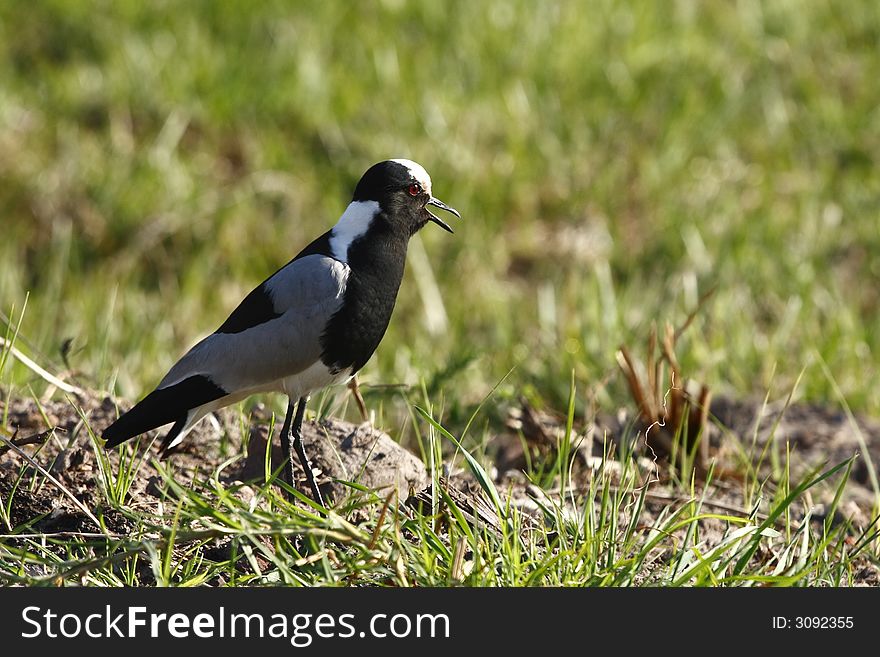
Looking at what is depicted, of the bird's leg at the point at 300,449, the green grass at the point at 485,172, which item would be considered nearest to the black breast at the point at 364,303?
the bird's leg at the point at 300,449

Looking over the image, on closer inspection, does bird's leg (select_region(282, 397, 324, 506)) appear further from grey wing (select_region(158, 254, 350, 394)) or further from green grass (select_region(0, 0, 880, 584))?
green grass (select_region(0, 0, 880, 584))

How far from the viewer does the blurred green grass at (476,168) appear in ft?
20.1

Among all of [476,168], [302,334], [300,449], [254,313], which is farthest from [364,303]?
[476,168]

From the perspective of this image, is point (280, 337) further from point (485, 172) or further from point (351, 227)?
point (485, 172)

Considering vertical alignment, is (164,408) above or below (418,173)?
below

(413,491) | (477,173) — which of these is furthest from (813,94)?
(413,491)

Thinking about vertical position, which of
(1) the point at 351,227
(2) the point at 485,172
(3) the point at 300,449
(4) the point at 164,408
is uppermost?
(2) the point at 485,172

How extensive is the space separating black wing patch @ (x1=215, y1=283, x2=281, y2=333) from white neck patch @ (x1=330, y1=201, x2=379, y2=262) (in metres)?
0.22

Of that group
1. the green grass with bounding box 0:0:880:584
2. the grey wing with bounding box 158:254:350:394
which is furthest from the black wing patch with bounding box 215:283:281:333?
the green grass with bounding box 0:0:880:584

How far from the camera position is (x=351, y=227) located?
3.54 metres

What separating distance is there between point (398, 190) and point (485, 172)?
3.56 meters

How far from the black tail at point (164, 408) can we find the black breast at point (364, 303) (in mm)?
321

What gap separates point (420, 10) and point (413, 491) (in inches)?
216
